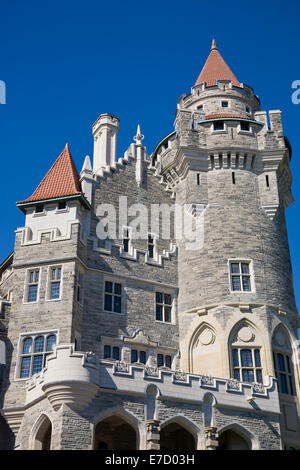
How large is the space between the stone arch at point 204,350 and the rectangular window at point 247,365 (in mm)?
913

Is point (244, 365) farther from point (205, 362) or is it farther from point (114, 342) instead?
point (114, 342)

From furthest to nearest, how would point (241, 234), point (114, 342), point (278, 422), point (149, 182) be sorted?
point (149, 182) < point (241, 234) < point (114, 342) < point (278, 422)

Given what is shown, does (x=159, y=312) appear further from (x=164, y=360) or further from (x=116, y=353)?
(x=116, y=353)

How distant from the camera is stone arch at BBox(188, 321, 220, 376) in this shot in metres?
30.1

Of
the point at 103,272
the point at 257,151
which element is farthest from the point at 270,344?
the point at 257,151

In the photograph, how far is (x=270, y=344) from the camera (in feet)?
99.1

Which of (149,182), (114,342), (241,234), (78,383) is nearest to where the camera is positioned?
(78,383)

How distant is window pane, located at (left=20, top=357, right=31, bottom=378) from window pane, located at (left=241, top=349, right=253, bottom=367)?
1030cm

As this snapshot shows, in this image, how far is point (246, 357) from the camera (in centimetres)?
3025

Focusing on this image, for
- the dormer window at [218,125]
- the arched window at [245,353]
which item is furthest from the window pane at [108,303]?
the dormer window at [218,125]

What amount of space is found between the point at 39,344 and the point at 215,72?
23.4m

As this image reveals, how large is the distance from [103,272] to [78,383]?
27.3 feet

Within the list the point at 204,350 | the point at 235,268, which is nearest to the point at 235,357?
the point at 204,350

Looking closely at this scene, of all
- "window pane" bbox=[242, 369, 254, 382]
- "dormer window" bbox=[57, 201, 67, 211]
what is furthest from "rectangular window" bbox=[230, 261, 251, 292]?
"dormer window" bbox=[57, 201, 67, 211]
